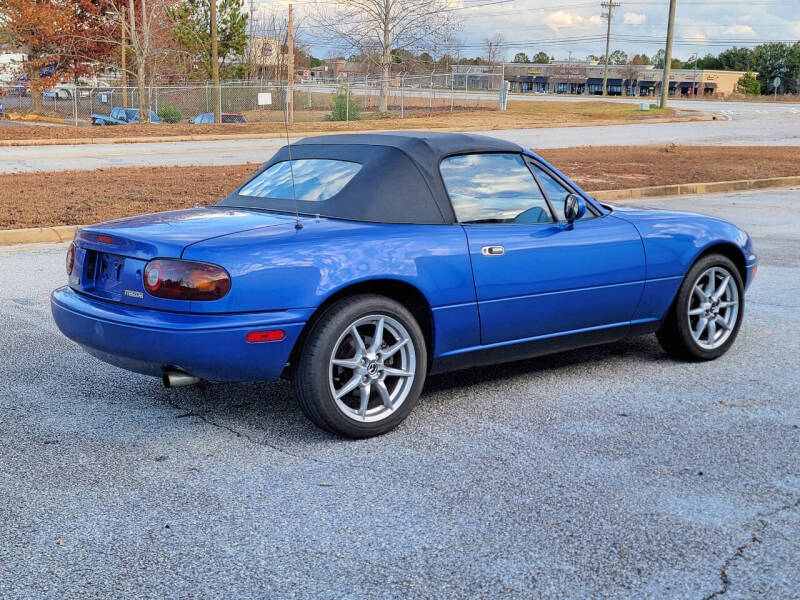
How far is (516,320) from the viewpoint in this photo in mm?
5020

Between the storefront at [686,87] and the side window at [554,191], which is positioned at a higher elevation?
the storefront at [686,87]

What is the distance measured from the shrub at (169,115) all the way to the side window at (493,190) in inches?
1393

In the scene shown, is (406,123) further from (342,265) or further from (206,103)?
(342,265)

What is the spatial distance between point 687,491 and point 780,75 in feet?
410

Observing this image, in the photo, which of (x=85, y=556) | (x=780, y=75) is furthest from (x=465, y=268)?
(x=780, y=75)

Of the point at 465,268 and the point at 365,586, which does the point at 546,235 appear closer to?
the point at 465,268

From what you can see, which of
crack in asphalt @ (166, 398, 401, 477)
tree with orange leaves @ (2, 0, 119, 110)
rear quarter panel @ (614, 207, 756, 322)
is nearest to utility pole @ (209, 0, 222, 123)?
tree with orange leaves @ (2, 0, 119, 110)

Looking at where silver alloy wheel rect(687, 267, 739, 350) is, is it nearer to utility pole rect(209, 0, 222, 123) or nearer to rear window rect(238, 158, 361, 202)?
rear window rect(238, 158, 361, 202)

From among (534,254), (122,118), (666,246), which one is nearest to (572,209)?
(534,254)

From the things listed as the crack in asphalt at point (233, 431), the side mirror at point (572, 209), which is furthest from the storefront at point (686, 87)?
the crack in asphalt at point (233, 431)

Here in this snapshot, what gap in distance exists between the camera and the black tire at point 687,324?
5773 millimetres

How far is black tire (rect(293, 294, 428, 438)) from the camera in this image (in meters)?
4.30

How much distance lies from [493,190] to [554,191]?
18.0 inches

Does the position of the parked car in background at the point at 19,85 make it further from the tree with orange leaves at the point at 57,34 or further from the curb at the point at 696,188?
the curb at the point at 696,188
